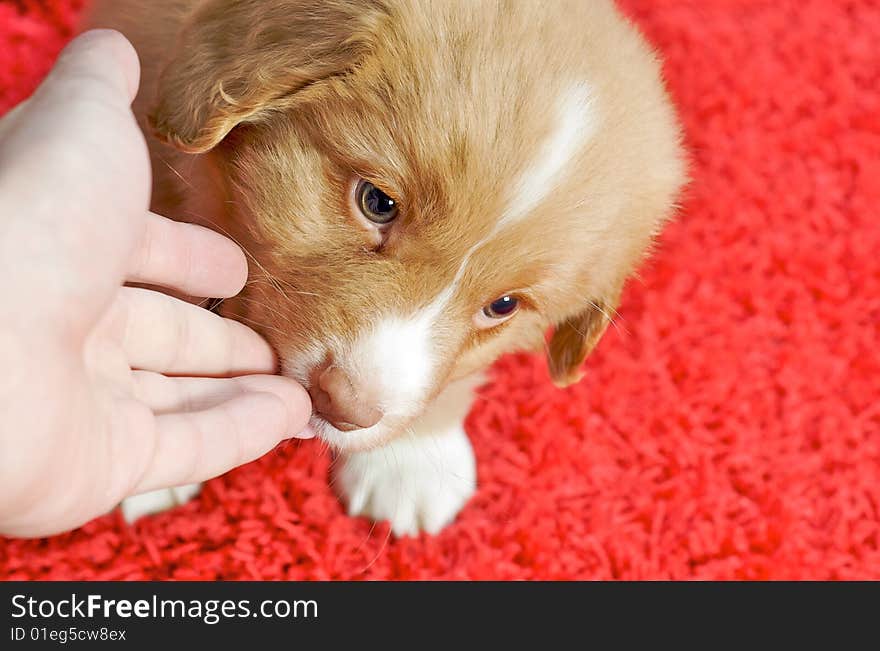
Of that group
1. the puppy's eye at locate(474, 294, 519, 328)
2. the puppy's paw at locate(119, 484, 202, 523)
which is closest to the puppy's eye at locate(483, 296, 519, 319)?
the puppy's eye at locate(474, 294, 519, 328)

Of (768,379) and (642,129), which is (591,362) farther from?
(642,129)

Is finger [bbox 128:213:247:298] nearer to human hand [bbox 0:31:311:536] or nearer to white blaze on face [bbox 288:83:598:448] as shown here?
human hand [bbox 0:31:311:536]

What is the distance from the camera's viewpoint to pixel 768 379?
9.18 feet

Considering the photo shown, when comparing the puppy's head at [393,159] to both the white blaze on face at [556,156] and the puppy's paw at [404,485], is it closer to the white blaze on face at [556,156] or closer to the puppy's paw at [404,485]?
the white blaze on face at [556,156]

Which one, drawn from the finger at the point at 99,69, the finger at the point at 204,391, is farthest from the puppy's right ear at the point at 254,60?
the finger at the point at 204,391

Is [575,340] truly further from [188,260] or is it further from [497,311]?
[188,260]

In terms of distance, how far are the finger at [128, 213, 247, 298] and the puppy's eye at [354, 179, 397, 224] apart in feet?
0.96

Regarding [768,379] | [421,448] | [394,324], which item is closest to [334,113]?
[394,324]

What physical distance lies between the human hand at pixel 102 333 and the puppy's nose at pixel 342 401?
0.04 meters

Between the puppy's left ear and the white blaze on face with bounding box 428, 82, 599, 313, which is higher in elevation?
the white blaze on face with bounding box 428, 82, 599, 313

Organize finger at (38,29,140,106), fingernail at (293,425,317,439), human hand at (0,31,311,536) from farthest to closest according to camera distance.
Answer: fingernail at (293,425,317,439) → finger at (38,29,140,106) → human hand at (0,31,311,536)

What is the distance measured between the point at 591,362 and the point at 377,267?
1209 mm

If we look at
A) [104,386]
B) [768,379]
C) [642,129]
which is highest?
[642,129]

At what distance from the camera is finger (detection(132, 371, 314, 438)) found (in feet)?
5.54
